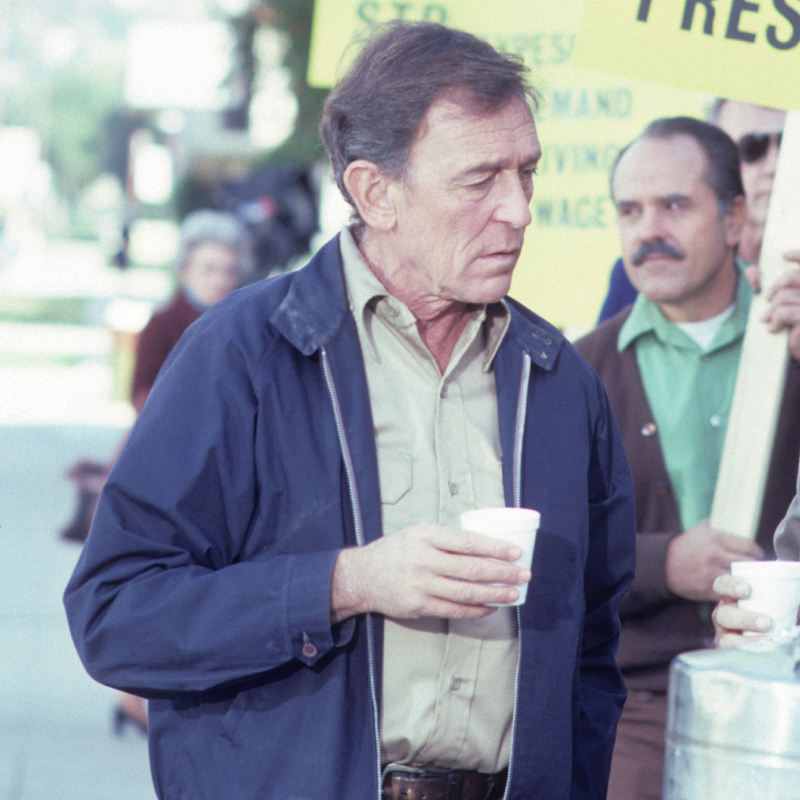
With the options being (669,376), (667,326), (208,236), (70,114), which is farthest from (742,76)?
(70,114)

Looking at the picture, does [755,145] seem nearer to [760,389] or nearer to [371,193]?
[760,389]

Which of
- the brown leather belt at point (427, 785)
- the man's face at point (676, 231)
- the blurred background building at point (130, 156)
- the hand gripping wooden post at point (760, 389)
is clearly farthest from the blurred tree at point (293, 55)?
the brown leather belt at point (427, 785)

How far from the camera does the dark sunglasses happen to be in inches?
147

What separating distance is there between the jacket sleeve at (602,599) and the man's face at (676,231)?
3.17 feet

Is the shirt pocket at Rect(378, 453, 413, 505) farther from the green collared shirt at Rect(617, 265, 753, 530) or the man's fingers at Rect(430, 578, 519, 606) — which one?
the green collared shirt at Rect(617, 265, 753, 530)

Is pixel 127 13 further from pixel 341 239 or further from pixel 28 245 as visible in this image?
pixel 341 239

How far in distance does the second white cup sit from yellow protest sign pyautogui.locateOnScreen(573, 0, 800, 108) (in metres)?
1.51

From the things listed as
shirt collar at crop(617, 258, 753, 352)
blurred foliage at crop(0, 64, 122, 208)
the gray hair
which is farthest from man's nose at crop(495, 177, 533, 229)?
blurred foliage at crop(0, 64, 122, 208)

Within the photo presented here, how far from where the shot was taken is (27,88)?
69.9 metres

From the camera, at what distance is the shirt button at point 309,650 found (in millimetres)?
1988

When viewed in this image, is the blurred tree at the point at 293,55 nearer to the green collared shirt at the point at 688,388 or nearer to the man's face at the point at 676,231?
the man's face at the point at 676,231

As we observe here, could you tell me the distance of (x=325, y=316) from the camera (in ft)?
7.29

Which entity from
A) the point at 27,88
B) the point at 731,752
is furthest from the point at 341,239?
the point at 27,88

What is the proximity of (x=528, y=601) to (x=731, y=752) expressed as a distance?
0.74 m
